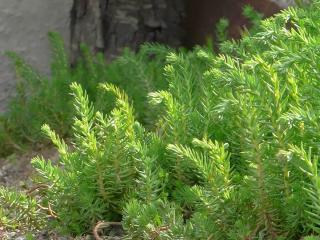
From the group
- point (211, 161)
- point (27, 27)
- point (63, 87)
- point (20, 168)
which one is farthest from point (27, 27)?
point (211, 161)

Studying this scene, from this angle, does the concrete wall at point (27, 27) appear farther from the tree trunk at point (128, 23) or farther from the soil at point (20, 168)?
the soil at point (20, 168)

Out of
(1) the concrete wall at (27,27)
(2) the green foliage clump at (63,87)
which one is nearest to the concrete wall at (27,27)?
(1) the concrete wall at (27,27)

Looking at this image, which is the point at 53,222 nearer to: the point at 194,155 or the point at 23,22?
the point at 194,155

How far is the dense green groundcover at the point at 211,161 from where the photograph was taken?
2.01 m

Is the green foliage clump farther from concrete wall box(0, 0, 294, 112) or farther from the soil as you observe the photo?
concrete wall box(0, 0, 294, 112)

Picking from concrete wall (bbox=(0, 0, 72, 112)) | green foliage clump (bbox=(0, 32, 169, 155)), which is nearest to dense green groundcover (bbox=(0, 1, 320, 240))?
green foliage clump (bbox=(0, 32, 169, 155))

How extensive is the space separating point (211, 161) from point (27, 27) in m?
2.97

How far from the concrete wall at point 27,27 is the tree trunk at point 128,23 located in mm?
247

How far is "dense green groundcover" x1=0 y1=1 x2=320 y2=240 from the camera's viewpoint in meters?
2.01

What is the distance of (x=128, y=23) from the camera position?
14.8 feet

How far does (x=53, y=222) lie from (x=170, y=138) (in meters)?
0.45

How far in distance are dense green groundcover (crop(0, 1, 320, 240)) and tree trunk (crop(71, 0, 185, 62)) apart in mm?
1833

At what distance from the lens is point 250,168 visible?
2021 millimetres

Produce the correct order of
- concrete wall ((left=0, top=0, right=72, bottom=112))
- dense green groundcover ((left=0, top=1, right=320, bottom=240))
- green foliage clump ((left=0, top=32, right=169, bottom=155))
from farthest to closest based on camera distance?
concrete wall ((left=0, top=0, right=72, bottom=112)), green foliage clump ((left=0, top=32, right=169, bottom=155)), dense green groundcover ((left=0, top=1, right=320, bottom=240))
